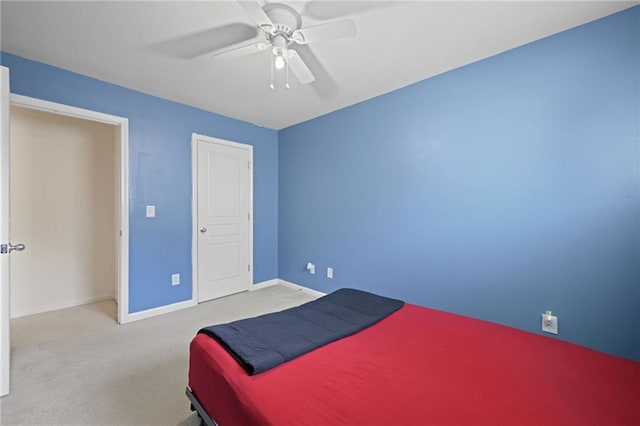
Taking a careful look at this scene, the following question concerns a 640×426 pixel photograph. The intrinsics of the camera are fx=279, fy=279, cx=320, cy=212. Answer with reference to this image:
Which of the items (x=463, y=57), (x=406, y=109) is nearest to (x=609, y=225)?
(x=463, y=57)

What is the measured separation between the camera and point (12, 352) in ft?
7.40

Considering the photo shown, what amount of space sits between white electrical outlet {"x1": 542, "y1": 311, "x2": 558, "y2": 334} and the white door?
3327mm

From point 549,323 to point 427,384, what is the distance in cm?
155

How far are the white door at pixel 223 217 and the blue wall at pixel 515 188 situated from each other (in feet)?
5.02

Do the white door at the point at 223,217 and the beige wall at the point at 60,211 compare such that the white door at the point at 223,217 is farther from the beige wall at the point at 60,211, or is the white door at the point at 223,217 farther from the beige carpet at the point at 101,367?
the beige wall at the point at 60,211

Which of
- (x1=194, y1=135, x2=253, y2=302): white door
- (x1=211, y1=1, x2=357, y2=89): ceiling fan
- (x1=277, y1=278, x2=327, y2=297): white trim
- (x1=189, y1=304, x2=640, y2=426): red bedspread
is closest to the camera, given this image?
(x1=189, y1=304, x2=640, y2=426): red bedspread

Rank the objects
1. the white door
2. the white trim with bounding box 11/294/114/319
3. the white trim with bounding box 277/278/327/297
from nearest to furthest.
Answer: the white trim with bounding box 11/294/114/319 → the white door → the white trim with bounding box 277/278/327/297

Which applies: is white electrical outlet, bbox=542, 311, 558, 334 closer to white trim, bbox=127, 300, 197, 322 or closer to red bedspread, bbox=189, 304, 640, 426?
red bedspread, bbox=189, 304, 640, 426

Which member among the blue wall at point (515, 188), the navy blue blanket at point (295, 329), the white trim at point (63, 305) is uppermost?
the blue wall at point (515, 188)

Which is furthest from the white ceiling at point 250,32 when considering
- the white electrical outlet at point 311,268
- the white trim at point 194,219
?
the white electrical outlet at point 311,268

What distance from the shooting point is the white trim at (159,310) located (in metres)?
2.95

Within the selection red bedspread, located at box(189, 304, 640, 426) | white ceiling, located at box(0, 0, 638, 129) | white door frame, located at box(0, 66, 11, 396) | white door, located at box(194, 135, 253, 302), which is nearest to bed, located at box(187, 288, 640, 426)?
red bedspread, located at box(189, 304, 640, 426)

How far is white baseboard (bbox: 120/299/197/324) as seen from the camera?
2.91 m

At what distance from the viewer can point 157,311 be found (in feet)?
10.2
